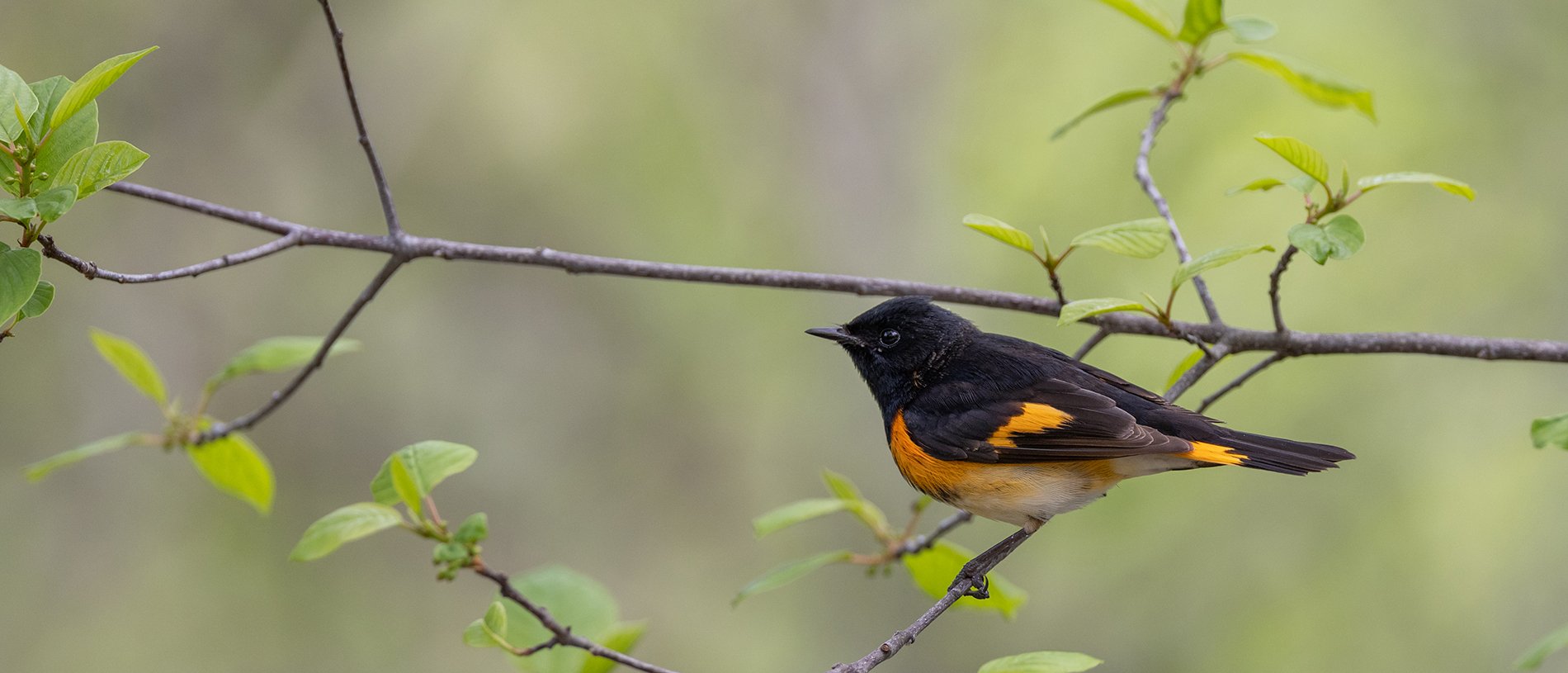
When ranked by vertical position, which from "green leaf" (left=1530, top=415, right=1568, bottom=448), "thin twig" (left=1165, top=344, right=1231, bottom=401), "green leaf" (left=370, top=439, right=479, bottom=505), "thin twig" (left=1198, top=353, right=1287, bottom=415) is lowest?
"green leaf" (left=1530, top=415, right=1568, bottom=448)

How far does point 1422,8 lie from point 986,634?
14.4 ft

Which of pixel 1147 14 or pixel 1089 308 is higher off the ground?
pixel 1147 14

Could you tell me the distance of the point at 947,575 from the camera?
7.73ft

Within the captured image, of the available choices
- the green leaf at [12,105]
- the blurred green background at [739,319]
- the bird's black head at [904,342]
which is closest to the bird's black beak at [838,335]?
the bird's black head at [904,342]

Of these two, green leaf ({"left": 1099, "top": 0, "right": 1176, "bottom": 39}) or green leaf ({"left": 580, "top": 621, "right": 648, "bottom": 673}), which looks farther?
green leaf ({"left": 1099, "top": 0, "right": 1176, "bottom": 39})

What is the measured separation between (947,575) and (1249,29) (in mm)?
1267

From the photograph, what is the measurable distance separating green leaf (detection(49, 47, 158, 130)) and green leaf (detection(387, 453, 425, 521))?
2.19ft

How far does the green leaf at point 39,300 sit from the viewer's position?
1.44 meters

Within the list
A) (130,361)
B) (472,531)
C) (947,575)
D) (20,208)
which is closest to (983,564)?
(947,575)

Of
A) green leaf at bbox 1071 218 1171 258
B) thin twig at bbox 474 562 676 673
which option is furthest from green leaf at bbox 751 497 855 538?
green leaf at bbox 1071 218 1171 258

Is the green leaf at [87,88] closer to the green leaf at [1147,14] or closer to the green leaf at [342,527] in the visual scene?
the green leaf at [342,527]

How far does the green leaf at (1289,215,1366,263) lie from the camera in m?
1.74

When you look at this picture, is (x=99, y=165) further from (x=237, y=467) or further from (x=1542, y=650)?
(x=1542, y=650)

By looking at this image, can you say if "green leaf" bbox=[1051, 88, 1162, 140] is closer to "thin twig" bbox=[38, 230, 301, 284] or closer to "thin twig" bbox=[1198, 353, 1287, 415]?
"thin twig" bbox=[1198, 353, 1287, 415]
